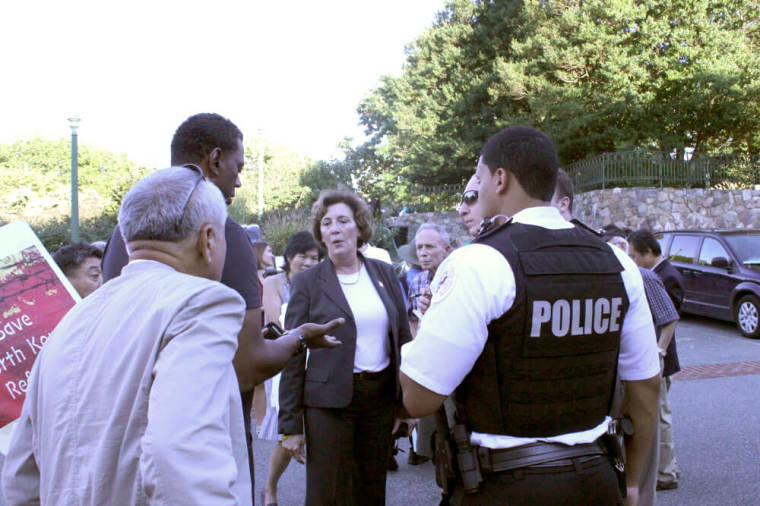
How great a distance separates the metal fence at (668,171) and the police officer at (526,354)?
60.5 ft

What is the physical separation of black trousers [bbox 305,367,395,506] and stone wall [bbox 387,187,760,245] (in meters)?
16.3

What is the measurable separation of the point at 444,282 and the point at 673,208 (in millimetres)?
18940

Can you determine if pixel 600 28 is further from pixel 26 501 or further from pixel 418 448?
pixel 26 501

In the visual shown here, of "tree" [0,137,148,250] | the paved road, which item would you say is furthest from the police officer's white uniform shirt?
"tree" [0,137,148,250]

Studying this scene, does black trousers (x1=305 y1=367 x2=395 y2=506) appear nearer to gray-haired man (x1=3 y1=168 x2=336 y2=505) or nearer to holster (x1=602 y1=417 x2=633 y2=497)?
holster (x1=602 y1=417 x2=633 y2=497)

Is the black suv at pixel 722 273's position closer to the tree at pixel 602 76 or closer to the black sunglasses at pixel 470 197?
the black sunglasses at pixel 470 197

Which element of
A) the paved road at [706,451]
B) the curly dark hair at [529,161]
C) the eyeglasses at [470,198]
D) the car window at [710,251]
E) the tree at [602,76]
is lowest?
the paved road at [706,451]

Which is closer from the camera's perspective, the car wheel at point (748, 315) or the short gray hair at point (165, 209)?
the short gray hair at point (165, 209)

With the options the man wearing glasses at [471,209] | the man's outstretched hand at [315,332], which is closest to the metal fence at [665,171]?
the man wearing glasses at [471,209]

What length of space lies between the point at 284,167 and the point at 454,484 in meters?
43.3

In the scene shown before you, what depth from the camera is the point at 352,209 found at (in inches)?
157

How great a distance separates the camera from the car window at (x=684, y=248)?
12.3m

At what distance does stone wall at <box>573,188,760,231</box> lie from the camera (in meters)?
18.5

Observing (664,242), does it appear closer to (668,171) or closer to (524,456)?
(668,171)
